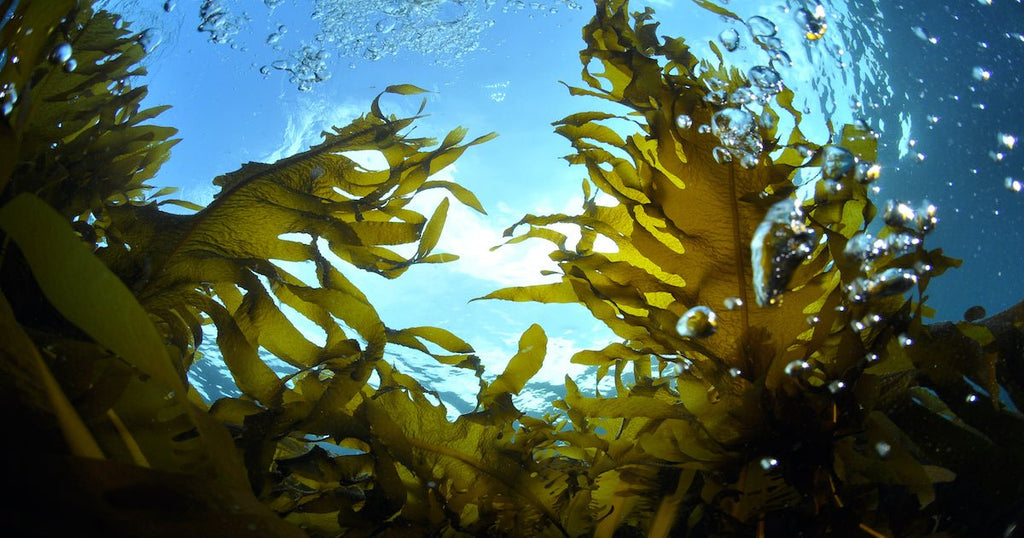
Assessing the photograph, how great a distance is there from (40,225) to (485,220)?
788cm

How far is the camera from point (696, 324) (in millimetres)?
1404

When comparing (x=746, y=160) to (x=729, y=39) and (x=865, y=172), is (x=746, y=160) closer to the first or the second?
(x=865, y=172)

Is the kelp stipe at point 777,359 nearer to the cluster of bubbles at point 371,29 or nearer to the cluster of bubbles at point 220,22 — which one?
the cluster of bubbles at point 371,29

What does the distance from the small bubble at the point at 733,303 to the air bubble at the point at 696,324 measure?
2.2 inches

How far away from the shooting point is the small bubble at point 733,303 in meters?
1.37

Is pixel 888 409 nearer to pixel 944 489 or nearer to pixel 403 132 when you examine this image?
pixel 944 489

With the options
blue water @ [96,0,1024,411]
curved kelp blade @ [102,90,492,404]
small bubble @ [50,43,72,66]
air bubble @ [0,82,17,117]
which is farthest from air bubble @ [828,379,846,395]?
blue water @ [96,0,1024,411]

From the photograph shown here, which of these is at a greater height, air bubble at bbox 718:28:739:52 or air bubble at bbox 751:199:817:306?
air bubble at bbox 718:28:739:52

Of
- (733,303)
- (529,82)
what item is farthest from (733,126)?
(529,82)

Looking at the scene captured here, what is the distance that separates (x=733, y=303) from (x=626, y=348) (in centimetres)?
44

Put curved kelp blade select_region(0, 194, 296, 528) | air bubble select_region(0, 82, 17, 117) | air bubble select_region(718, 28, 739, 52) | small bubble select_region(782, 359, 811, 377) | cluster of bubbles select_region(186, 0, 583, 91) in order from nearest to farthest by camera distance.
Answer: curved kelp blade select_region(0, 194, 296, 528), air bubble select_region(0, 82, 17, 117), small bubble select_region(782, 359, 811, 377), air bubble select_region(718, 28, 739, 52), cluster of bubbles select_region(186, 0, 583, 91)

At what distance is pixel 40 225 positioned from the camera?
0.82 metres

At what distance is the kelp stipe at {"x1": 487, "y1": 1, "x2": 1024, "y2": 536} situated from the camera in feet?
4.13

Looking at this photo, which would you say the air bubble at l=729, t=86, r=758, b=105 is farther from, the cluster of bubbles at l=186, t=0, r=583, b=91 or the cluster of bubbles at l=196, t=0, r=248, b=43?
the cluster of bubbles at l=196, t=0, r=248, b=43
